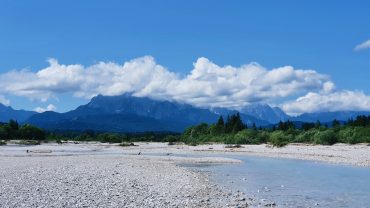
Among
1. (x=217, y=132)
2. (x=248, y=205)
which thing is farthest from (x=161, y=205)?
(x=217, y=132)

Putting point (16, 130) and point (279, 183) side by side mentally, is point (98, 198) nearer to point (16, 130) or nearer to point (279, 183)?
point (279, 183)

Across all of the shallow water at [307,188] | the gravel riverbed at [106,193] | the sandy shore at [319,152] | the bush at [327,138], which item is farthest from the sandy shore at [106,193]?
the bush at [327,138]

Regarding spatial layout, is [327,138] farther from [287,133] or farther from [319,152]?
[319,152]

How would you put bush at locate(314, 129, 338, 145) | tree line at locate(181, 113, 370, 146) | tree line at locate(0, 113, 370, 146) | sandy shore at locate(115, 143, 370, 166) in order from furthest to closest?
tree line at locate(0, 113, 370, 146), tree line at locate(181, 113, 370, 146), bush at locate(314, 129, 338, 145), sandy shore at locate(115, 143, 370, 166)

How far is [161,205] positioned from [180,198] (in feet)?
9.45

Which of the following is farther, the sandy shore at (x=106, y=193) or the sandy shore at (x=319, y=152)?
the sandy shore at (x=319, y=152)

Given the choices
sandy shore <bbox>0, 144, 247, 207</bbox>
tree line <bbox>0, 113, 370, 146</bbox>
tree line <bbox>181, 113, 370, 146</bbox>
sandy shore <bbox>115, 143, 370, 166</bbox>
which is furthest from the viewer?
tree line <bbox>0, 113, 370, 146</bbox>

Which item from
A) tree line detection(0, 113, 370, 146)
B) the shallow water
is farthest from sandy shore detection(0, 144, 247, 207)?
tree line detection(0, 113, 370, 146)

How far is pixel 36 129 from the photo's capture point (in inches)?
7623

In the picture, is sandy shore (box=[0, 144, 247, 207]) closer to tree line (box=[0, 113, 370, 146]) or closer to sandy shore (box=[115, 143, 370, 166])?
sandy shore (box=[115, 143, 370, 166])

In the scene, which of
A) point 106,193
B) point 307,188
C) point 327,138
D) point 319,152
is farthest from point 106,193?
point 327,138

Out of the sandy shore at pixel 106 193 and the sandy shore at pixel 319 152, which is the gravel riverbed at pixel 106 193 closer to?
the sandy shore at pixel 106 193

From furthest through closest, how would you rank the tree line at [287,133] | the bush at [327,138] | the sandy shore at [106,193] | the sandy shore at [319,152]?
the tree line at [287,133] < the bush at [327,138] < the sandy shore at [319,152] < the sandy shore at [106,193]

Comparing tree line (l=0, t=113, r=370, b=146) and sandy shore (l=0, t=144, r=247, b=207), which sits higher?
tree line (l=0, t=113, r=370, b=146)
